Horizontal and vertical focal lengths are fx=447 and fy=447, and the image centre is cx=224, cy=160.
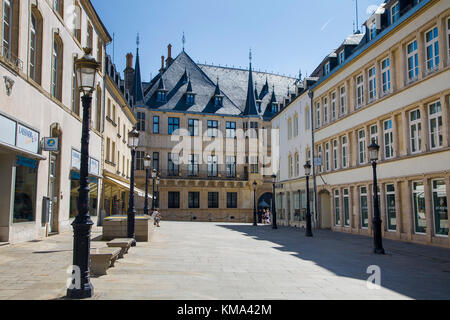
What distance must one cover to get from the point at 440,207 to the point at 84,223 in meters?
15.5

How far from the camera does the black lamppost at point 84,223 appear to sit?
702 cm

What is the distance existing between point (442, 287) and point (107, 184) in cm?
2541

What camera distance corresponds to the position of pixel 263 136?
192 feet

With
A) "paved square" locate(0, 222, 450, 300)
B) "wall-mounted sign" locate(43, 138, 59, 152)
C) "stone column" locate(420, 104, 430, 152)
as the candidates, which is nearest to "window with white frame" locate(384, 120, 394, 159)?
"stone column" locate(420, 104, 430, 152)

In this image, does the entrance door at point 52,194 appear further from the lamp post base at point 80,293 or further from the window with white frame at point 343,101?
the window with white frame at point 343,101

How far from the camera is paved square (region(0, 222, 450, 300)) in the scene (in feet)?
25.1

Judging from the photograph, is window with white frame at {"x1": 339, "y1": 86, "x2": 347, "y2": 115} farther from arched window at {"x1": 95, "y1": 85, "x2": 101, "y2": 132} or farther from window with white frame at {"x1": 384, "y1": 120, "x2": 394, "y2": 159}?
arched window at {"x1": 95, "y1": 85, "x2": 101, "y2": 132}

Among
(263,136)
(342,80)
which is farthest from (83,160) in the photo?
(263,136)

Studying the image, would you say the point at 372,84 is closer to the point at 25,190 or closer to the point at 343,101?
the point at 343,101

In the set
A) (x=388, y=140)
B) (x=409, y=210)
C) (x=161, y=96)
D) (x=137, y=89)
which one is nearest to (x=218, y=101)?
(x=161, y=96)

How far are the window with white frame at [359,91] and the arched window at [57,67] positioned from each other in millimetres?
16428

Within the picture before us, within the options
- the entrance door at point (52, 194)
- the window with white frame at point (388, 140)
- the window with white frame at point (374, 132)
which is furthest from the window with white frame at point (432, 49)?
the entrance door at point (52, 194)

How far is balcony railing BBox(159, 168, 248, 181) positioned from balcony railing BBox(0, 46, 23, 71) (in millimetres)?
39300

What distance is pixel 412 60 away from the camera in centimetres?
2059
